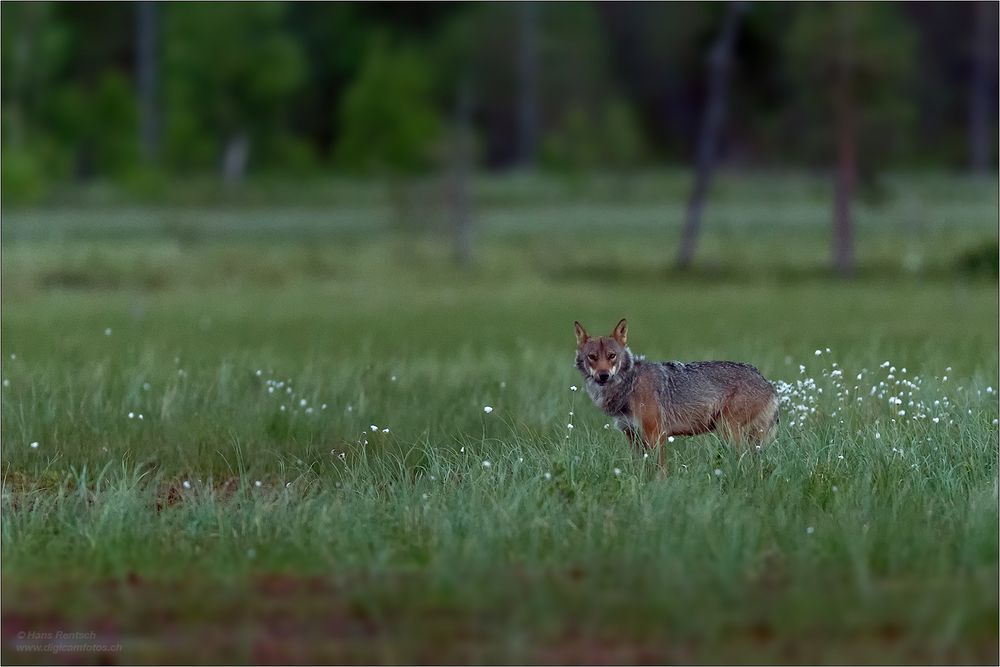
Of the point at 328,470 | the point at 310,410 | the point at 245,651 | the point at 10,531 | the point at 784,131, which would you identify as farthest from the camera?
the point at 784,131

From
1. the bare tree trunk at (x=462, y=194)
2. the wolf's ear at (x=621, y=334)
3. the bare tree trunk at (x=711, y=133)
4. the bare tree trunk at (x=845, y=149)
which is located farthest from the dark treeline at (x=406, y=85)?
the wolf's ear at (x=621, y=334)

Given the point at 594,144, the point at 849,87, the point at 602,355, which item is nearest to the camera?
the point at 602,355

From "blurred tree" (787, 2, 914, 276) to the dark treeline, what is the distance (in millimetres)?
2651

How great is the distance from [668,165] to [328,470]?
5566 centimetres

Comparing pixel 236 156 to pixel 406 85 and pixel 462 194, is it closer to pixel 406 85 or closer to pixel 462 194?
pixel 406 85

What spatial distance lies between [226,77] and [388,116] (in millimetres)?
6977

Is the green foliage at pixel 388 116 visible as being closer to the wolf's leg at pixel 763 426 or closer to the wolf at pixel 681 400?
the wolf at pixel 681 400

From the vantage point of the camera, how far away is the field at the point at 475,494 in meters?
6.97

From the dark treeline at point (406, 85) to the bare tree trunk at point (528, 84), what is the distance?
0.26 feet

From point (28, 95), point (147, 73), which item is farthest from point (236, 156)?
point (28, 95)

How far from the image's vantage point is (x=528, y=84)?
2277 inches

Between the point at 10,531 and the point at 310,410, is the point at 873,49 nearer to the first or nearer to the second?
the point at 310,410

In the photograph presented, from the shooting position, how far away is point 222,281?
31.0 m

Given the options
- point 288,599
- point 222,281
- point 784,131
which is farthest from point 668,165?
point 288,599
